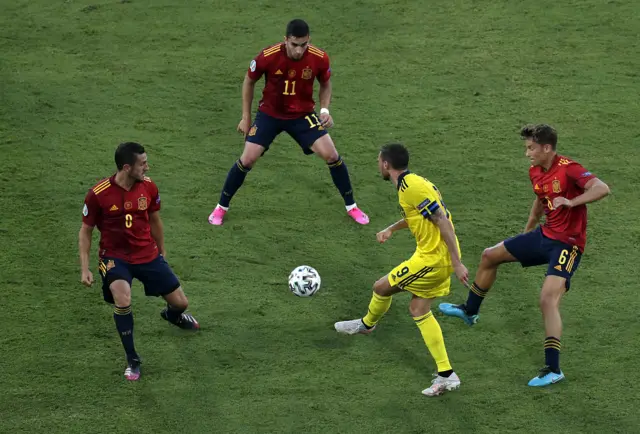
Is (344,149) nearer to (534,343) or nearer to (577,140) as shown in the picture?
(577,140)

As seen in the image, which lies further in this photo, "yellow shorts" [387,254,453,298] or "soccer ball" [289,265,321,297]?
"soccer ball" [289,265,321,297]

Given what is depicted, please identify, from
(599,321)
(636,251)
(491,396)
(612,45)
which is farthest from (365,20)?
(491,396)

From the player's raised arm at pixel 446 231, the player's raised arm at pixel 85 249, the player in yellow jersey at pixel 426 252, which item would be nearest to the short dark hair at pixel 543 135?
the player in yellow jersey at pixel 426 252

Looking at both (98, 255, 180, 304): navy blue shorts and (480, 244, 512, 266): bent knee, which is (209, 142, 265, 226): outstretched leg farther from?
(480, 244, 512, 266): bent knee

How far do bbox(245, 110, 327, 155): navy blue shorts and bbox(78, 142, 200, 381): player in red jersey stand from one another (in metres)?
2.72

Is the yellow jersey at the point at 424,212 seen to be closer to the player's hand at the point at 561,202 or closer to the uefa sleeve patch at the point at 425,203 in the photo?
the uefa sleeve patch at the point at 425,203

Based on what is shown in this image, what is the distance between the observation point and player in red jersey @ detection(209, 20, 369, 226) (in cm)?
1208

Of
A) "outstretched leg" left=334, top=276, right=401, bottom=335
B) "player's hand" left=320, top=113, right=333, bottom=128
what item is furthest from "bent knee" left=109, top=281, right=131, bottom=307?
"player's hand" left=320, top=113, right=333, bottom=128

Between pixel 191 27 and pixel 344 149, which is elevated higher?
pixel 191 27

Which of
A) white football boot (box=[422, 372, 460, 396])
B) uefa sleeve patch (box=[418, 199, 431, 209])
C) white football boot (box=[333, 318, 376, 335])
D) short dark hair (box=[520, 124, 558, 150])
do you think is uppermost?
short dark hair (box=[520, 124, 558, 150])

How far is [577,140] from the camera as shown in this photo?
563 inches

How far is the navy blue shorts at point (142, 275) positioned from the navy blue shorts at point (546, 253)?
10.9 ft

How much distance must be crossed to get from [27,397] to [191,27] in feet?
30.8

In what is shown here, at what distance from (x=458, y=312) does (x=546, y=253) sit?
1282mm
